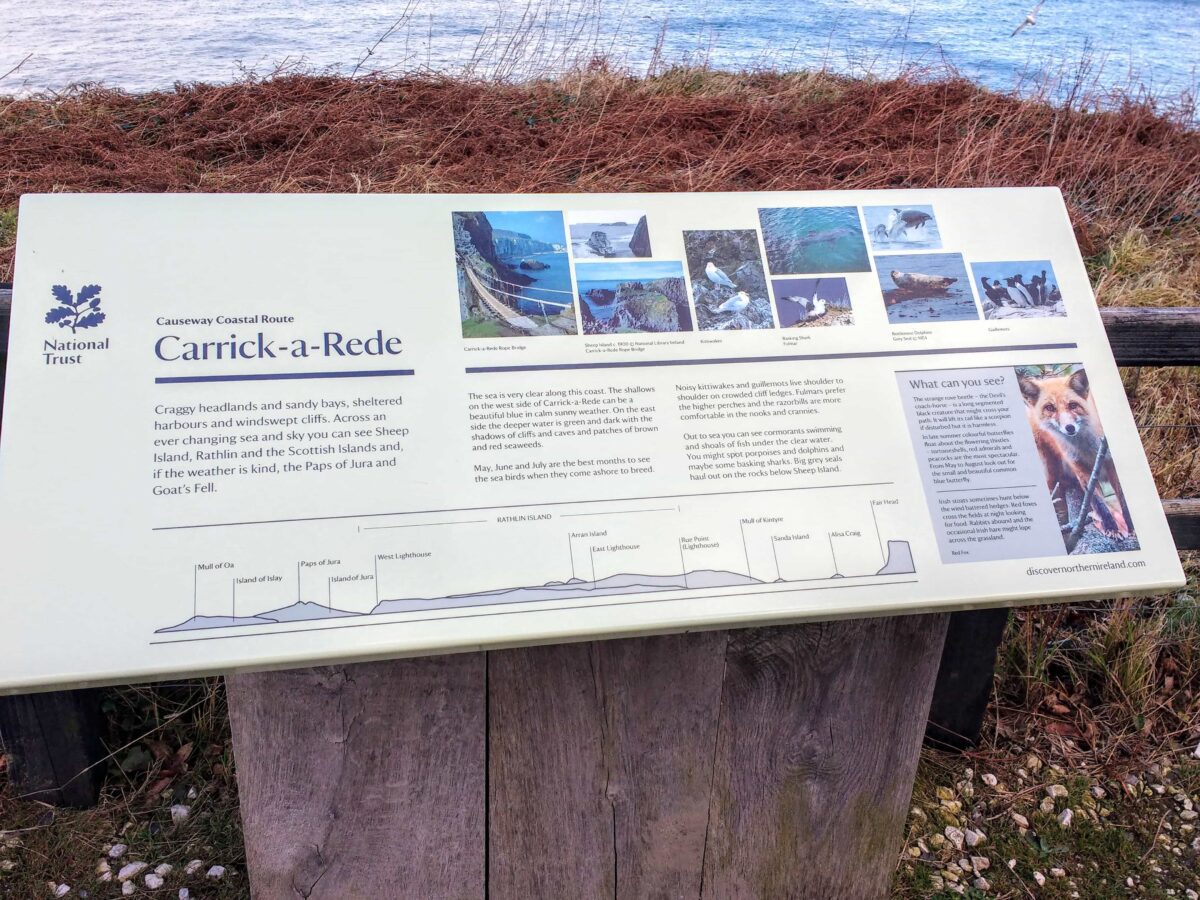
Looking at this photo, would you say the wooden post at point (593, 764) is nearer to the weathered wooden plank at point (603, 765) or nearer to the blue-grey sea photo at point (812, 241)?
the weathered wooden plank at point (603, 765)

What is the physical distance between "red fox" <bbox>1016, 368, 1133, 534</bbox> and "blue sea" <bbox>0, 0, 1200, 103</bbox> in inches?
144

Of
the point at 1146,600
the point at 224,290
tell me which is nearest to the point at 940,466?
the point at 224,290

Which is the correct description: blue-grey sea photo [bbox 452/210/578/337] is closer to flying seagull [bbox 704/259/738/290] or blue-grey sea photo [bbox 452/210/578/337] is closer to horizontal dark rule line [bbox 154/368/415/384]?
horizontal dark rule line [bbox 154/368/415/384]

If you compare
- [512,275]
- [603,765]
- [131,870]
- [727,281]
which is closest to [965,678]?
[603,765]

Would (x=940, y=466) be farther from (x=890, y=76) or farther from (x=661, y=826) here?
(x=890, y=76)

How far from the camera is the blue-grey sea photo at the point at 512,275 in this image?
135cm

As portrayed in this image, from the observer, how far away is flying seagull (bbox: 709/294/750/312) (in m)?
1.42

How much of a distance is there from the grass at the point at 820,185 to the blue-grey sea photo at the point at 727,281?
1.59 metres

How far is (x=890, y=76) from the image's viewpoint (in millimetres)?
5586

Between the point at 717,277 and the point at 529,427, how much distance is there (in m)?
0.42

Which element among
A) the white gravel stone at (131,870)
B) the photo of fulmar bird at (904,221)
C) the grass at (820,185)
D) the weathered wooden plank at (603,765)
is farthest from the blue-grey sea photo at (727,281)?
the white gravel stone at (131,870)

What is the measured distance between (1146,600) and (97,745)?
10.3ft

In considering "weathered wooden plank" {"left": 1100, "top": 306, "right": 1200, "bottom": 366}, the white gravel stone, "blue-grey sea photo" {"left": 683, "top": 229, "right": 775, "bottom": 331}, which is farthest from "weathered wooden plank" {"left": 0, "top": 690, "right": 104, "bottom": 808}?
"weathered wooden plank" {"left": 1100, "top": 306, "right": 1200, "bottom": 366}

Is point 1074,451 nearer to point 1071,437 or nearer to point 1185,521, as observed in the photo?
point 1071,437
